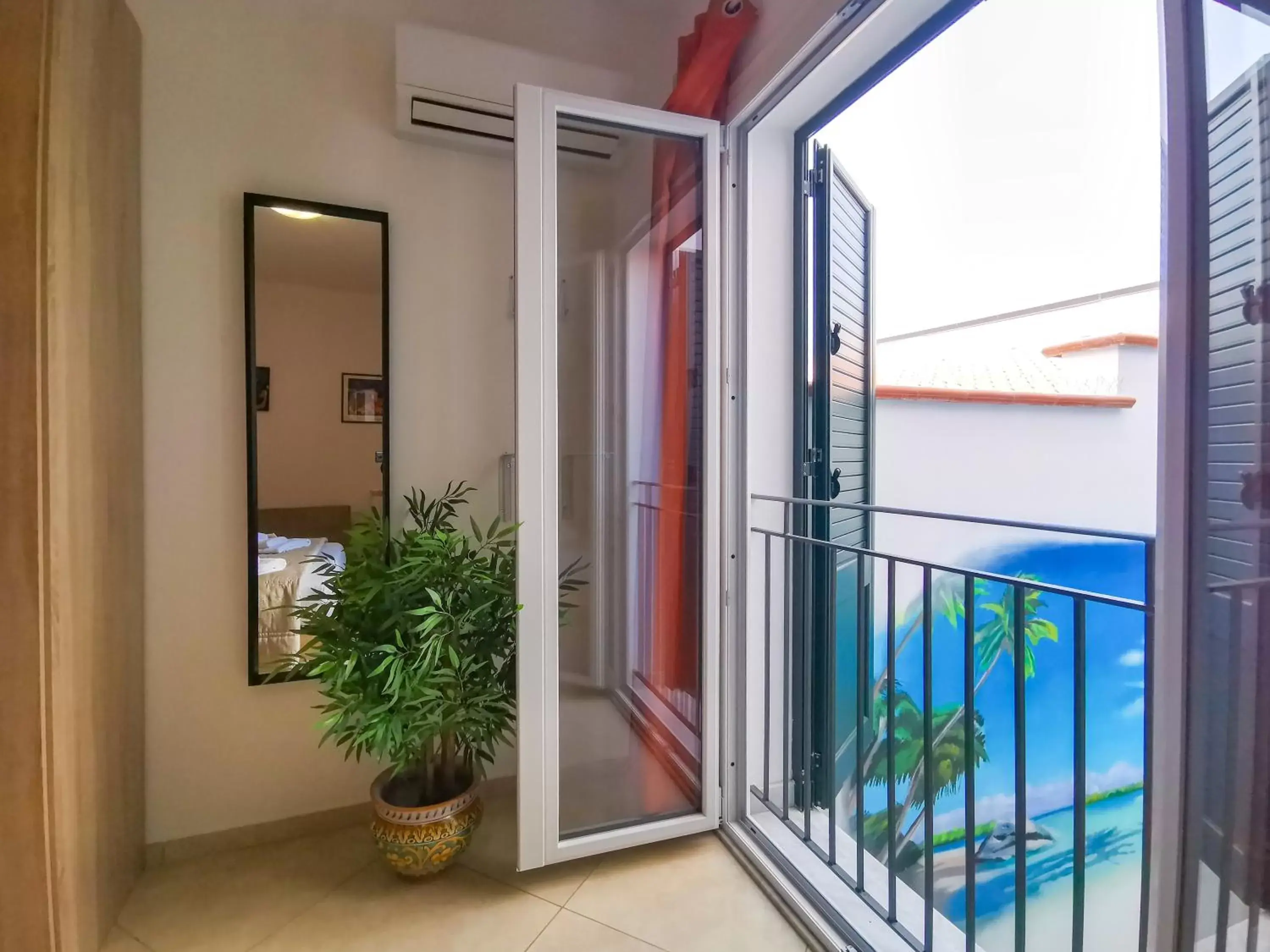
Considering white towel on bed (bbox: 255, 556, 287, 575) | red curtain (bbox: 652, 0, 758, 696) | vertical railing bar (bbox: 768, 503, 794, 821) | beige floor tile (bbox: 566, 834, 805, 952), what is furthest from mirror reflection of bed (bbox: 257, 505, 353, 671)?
vertical railing bar (bbox: 768, 503, 794, 821)

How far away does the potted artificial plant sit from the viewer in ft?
4.61

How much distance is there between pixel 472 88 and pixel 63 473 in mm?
1420

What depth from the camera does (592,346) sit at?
5.49 feet

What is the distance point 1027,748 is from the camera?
173 centimetres

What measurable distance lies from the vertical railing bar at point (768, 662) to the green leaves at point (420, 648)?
1.81ft

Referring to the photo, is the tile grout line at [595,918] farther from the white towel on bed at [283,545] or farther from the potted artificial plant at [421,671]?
the white towel on bed at [283,545]

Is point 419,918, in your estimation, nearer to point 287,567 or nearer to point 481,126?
point 287,567

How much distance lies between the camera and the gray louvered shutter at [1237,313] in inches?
26.0

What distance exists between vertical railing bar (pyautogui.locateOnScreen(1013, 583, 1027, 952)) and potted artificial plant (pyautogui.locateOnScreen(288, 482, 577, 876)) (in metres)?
1.07

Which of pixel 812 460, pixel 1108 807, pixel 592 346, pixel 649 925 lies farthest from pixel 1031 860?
pixel 592 346

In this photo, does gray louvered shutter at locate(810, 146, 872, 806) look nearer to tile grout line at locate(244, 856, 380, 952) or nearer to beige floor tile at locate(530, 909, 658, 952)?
beige floor tile at locate(530, 909, 658, 952)

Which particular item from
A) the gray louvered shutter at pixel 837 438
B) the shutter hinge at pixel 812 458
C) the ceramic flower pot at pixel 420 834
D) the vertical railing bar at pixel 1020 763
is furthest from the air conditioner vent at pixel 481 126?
the ceramic flower pot at pixel 420 834

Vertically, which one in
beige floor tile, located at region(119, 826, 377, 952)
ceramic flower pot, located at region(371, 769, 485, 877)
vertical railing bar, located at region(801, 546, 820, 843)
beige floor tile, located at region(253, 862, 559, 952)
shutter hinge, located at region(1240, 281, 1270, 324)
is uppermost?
shutter hinge, located at region(1240, 281, 1270, 324)

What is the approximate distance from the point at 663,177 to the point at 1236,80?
129cm
